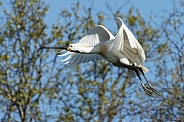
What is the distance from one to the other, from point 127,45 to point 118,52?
0.20 meters

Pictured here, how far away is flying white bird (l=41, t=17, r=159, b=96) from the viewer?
11.1 m

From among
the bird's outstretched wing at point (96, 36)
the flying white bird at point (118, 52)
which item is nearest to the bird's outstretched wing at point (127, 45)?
the flying white bird at point (118, 52)

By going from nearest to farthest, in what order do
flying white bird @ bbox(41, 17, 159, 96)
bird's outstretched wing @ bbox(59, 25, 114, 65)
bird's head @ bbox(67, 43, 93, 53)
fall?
flying white bird @ bbox(41, 17, 159, 96), bird's head @ bbox(67, 43, 93, 53), bird's outstretched wing @ bbox(59, 25, 114, 65)

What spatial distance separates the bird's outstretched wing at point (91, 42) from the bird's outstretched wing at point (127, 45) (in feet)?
1.93

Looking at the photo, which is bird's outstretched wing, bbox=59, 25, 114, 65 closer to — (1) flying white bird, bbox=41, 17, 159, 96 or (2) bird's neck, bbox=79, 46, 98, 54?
(1) flying white bird, bbox=41, 17, 159, 96

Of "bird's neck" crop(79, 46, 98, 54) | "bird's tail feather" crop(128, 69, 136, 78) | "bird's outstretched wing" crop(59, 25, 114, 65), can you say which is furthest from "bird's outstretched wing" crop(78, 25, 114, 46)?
"bird's neck" crop(79, 46, 98, 54)

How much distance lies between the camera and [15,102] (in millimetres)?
22453

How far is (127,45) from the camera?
11.7m

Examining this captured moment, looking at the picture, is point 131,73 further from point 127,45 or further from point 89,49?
point 89,49

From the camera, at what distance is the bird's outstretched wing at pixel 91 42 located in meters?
12.3

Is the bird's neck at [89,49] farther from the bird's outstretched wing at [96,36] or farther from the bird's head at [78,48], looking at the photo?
the bird's outstretched wing at [96,36]

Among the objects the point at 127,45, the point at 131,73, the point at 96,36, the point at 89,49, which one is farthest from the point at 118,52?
the point at 96,36

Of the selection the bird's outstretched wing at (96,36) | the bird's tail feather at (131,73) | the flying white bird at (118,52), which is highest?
the bird's outstretched wing at (96,36)

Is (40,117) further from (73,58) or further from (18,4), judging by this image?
(73,58)
